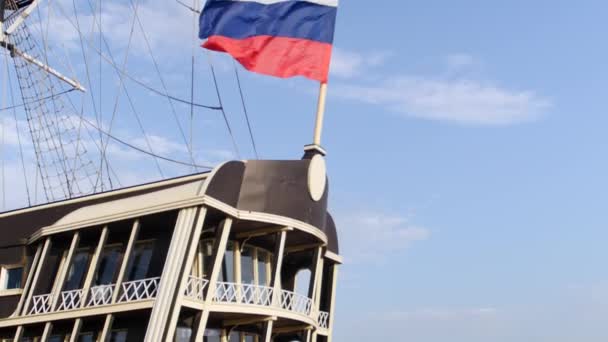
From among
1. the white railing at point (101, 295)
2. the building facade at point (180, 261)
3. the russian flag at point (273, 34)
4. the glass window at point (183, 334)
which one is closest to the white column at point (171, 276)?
the building facade at point (180, 261)

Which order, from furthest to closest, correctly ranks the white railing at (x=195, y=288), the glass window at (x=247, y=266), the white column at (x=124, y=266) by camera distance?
the glass window at (x=247, y=266) < the white column at (x=124, y=266) < the white railing at (x=195, y=288)

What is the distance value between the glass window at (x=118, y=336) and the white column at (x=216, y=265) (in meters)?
2.91

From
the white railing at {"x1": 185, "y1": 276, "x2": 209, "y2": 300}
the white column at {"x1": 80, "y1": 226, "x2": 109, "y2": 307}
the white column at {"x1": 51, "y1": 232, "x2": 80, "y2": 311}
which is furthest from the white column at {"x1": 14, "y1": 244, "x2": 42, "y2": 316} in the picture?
the white railing at {"x1": 185, "y1": 276, "x2": 209, "y2": 300}

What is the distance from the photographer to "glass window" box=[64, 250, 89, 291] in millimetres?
31484

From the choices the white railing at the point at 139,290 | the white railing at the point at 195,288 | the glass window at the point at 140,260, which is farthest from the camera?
the glass window at the point at 140,260

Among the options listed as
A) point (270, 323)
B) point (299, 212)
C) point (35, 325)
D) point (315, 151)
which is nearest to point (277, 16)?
point (315, 151)

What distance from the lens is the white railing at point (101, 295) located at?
28.1 metres

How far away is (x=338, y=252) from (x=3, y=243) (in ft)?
48.7

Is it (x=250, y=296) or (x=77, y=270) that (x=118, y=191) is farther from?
(x=250, y=296)

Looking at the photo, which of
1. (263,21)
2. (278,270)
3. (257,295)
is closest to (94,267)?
(257,295)

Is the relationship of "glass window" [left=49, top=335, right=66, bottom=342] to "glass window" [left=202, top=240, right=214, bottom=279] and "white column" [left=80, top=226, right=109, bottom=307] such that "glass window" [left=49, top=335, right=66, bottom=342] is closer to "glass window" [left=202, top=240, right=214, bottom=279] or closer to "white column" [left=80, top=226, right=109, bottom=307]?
"white column" [left=80, top=226, right=109, bottom=307]

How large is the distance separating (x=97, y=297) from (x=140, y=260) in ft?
6.88

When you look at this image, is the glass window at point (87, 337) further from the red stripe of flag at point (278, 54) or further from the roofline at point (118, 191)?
the red stripe of flag at point (278, 54)

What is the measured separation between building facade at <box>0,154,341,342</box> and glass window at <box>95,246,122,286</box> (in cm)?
6
